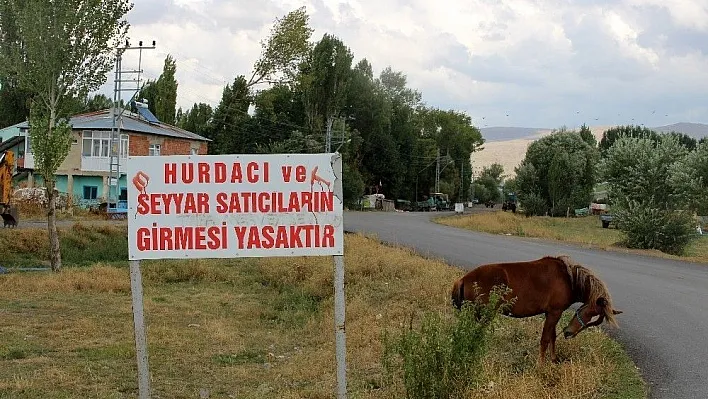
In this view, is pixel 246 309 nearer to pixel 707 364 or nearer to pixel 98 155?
pixel 707 364

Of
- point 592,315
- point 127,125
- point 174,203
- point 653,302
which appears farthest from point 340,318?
point 127,125

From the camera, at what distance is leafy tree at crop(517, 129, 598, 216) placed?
200 feet

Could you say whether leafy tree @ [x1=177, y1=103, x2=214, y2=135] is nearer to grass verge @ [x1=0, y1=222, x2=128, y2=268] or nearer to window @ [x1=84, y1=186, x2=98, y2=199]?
window @ [x1=84, y1=186, x2=98, y2=199]

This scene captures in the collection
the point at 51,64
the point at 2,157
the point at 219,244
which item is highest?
the point at 51,64

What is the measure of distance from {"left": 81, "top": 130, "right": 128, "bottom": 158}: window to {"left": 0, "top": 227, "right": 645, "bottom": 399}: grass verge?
30.0m

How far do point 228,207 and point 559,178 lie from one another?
5680cm

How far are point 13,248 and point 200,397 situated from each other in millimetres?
18684

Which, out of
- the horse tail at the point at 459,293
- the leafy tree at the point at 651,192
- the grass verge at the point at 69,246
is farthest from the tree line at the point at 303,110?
the horse tail at the point at 459,293

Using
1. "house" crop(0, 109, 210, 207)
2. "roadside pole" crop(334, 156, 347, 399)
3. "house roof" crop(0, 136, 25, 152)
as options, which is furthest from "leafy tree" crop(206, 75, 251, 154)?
"roadside pole" crop(334, 156, 347, 399)

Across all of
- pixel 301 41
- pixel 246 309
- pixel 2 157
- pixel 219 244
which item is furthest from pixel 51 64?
pixel 301 41

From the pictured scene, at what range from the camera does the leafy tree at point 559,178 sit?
61.1m

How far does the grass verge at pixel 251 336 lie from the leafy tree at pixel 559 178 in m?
42.4

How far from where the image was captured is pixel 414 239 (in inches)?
1114

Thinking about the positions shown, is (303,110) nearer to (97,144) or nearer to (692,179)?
(97,144)
